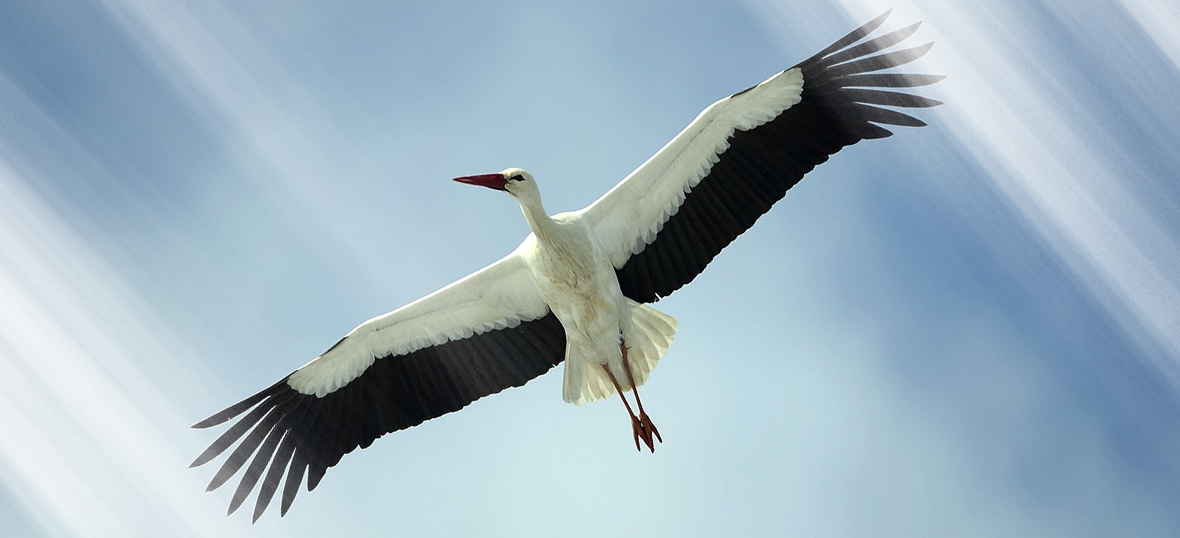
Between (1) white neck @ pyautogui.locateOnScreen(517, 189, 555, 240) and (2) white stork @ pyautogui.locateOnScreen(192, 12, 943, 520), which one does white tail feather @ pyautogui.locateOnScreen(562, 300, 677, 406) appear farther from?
(1) white neck @ pyautogui.locateOnScreen(517, 189, 555, 240)

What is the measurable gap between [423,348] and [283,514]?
4.59ft

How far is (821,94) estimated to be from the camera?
636 centimetres

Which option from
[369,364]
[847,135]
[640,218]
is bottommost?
[847,135]

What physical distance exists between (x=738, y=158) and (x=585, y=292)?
1280mm

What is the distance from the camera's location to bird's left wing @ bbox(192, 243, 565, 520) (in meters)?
6.92

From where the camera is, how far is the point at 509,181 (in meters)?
6.45

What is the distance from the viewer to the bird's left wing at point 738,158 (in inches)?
244

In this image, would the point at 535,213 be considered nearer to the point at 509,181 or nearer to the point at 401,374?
the point at 509,181

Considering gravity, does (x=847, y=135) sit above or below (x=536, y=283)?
below

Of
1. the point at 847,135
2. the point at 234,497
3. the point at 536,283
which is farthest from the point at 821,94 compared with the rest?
the point at 234,497

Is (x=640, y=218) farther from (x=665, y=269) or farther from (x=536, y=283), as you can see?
(x=536, y=283)

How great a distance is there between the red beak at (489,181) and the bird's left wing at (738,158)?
57 centimetres

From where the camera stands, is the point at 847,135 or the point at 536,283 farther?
the point at 536,283

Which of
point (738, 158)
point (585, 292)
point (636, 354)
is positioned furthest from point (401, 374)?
point (738, 158)
